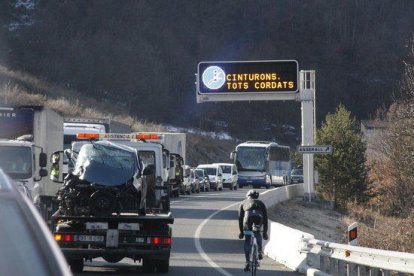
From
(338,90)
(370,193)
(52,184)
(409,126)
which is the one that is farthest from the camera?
(338,90)

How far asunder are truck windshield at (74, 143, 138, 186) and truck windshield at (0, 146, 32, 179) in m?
4.15

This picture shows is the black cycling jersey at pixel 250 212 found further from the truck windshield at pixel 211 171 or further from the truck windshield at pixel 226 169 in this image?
the truck windshield at pixel 226 169

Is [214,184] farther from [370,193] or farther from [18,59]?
[18,59]

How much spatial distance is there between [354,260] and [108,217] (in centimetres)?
415

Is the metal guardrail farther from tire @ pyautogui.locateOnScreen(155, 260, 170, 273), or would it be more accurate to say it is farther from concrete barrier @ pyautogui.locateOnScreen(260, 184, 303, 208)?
concrete barrier @ pyautogui.locateOnScreen(260, 184, 303, 208)

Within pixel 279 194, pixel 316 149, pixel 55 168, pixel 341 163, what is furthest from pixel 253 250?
pixel 341 163

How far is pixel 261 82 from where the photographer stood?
41656 mm

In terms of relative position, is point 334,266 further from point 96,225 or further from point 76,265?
point 76,265

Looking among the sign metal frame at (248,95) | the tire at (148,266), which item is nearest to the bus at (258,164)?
the sign metal frame at (248,95)

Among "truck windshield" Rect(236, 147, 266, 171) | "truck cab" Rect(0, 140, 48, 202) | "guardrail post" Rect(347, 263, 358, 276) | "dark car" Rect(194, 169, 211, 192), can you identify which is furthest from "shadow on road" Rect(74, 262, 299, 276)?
"truck windshield" Rect(236, 147, 266, 171)

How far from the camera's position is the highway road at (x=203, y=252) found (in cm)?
1709

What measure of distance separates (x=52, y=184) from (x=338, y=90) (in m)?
124

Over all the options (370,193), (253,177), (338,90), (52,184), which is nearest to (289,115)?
(338,90)

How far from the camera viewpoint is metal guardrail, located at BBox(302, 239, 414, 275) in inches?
456
